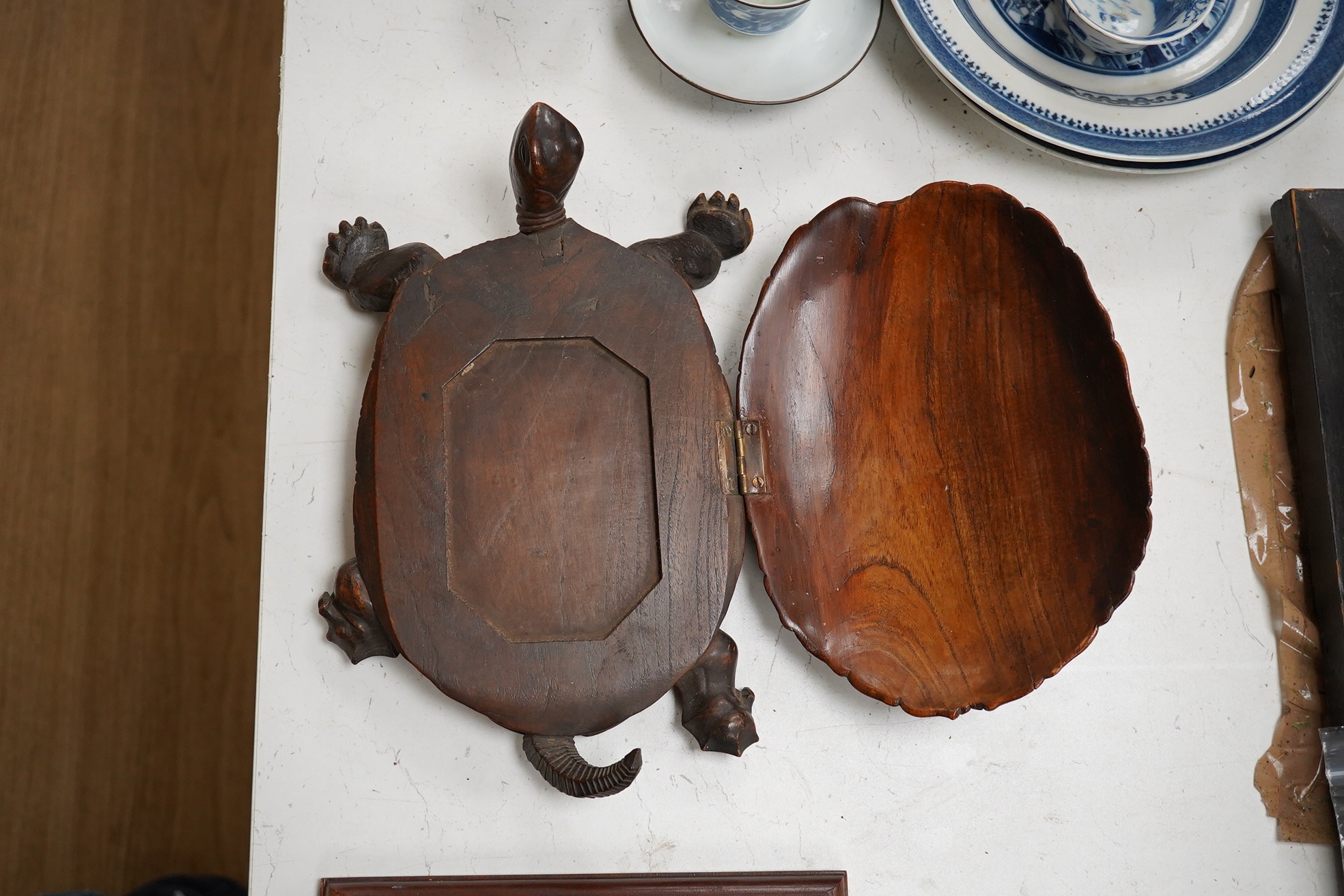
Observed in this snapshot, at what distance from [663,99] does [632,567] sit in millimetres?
488

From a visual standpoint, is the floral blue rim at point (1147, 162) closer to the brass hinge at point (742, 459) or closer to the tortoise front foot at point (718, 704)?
the brass hinge at point (742, 459)

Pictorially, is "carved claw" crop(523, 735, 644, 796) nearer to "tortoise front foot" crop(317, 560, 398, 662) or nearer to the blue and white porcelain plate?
"tortoise front foot" crop(317, 560, 398, 662)

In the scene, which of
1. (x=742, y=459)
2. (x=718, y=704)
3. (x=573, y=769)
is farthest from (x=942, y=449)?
(x=573, y=769)

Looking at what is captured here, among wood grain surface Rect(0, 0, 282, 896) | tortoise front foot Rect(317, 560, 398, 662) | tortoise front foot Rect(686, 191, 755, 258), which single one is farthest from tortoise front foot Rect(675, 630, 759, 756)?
wood grain surface Rect(0, 0, 282, 896)

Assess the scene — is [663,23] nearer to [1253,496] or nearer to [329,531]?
[329,531]

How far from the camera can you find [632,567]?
A: 0.76m

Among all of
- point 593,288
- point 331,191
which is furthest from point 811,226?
point 331,191

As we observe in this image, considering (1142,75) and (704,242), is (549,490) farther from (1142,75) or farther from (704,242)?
(1142,75)

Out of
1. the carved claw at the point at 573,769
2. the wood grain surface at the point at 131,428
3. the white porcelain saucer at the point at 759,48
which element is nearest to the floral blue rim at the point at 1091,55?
the white porcelain saucer at the point at 759,48

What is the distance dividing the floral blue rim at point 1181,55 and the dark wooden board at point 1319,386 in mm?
138

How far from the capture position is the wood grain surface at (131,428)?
1455 millimetres

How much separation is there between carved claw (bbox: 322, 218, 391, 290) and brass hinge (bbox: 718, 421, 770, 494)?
37cm

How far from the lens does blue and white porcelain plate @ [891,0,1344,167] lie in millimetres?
897

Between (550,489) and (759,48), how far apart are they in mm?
492
